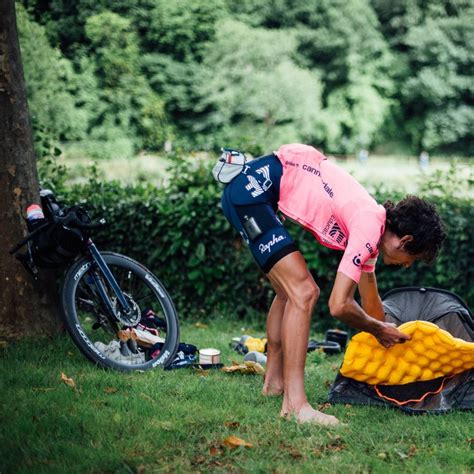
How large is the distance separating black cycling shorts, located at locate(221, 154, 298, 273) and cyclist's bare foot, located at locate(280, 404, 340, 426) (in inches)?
31.4

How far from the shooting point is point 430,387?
4133 millimetres

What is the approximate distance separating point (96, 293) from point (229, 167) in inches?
54.2

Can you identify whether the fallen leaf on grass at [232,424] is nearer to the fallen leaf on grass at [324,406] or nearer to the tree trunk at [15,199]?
the fallen leaf on grass at [324,406]

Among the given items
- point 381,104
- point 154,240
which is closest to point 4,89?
point 154,240

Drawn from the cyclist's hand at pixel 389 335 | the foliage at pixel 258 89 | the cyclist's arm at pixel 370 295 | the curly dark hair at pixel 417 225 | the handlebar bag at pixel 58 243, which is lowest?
the foliage at pixel 258 89

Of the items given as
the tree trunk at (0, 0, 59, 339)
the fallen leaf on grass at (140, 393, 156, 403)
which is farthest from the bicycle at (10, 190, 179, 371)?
the fallen leaf on grass at (140, 393, 156, 403)

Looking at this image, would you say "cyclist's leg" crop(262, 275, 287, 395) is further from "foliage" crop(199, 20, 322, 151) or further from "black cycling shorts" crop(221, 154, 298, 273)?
"foliage" crop(199, 20, 322, 151)

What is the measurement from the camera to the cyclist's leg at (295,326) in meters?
3.81

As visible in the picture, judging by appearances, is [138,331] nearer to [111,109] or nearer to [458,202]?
[458,202]

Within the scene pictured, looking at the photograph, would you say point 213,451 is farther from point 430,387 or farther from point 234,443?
point 430,387

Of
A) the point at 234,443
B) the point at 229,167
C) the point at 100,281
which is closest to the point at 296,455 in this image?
the point at 234,443

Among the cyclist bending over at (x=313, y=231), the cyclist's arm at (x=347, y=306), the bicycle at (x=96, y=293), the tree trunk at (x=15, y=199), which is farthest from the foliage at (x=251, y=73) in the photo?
the cyclist's arm at (x=347, y=306)

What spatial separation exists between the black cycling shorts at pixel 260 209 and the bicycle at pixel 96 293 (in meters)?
1.03

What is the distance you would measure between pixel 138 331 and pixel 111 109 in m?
23.0
